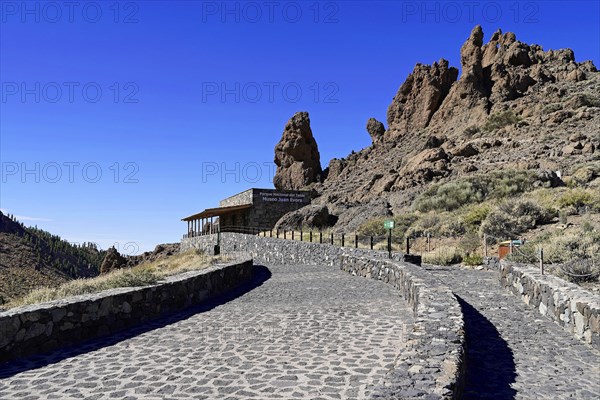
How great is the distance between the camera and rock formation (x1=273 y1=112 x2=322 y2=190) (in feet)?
209

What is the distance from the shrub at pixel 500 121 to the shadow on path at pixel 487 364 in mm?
43204

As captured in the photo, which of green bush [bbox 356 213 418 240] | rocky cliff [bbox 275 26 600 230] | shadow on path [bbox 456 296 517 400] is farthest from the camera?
rocky cliff [bbox 275 26 600 230]

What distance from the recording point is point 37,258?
60.6m

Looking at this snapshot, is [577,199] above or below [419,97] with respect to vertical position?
below

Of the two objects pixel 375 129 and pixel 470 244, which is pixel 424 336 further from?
pixel 375 129

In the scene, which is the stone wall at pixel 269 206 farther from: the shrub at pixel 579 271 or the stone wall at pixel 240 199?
the shrub at pixel 579 271

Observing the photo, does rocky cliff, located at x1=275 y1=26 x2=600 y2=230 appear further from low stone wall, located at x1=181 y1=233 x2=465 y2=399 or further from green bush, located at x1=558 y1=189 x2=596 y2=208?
low stone wall, located at x1=181 y1=233 x2=465 y2=399

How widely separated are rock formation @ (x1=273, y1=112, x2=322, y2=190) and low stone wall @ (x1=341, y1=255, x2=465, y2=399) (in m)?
53.8

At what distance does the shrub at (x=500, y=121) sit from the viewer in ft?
156

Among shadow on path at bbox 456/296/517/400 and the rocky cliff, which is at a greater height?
the rocky cliff

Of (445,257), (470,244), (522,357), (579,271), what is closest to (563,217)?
(470,244)

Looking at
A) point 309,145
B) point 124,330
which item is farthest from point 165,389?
point 309,145

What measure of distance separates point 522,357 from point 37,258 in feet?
214

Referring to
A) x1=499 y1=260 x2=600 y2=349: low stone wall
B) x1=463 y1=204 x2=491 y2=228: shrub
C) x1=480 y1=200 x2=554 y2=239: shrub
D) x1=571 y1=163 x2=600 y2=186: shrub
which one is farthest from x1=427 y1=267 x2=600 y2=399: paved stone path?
x1=571 y1=163 x2=600 y2=186: shrub
